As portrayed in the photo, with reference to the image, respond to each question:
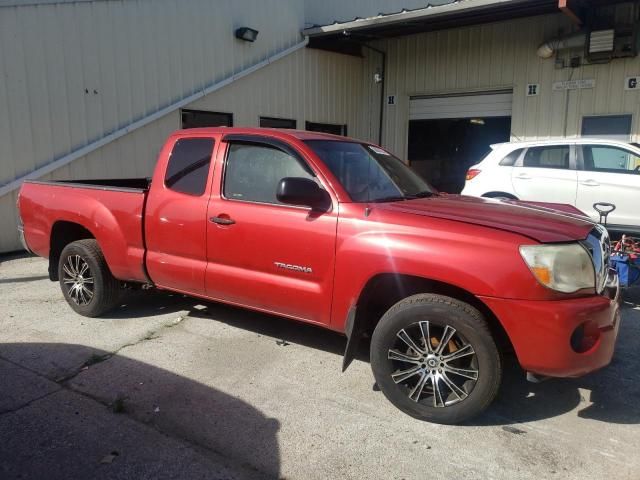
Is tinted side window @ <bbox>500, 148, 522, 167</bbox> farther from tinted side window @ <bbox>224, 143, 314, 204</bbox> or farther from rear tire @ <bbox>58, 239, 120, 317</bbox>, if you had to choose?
rear tire @ <bbox>58, 239, 120, 317</bbox>

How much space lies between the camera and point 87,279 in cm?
507

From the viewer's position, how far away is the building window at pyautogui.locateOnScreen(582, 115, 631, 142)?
10.9m

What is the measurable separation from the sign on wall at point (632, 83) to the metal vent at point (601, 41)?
0.74m

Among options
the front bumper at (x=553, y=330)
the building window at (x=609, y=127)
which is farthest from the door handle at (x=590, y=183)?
the front bumper at (x=553, y=330)

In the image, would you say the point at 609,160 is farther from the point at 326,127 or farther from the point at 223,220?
the point at 326,127

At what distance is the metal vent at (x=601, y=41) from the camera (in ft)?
34.2

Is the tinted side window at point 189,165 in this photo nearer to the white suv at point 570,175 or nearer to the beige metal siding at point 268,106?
the beige metal siding at point 268,106

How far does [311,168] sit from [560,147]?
6.22m

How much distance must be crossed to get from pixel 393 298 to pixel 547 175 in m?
5.88

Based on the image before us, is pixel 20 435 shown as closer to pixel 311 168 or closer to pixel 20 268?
pixel 311 168

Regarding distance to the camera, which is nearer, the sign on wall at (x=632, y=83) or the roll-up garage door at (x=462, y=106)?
the sign on wall at (x=632, y=83)

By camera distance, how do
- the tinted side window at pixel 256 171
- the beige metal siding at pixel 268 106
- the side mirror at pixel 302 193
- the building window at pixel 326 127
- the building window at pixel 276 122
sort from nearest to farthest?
the side mirror at pixel 302 193
the tinted side window at pixel 256 171
the beige metal siding at pixel 268 106
the building window at pixel 276 122
the building window at pixel 326 127

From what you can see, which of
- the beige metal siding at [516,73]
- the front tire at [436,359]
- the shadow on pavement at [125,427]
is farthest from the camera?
the beige metal siding at [516,73]

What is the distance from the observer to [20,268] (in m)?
7.54
